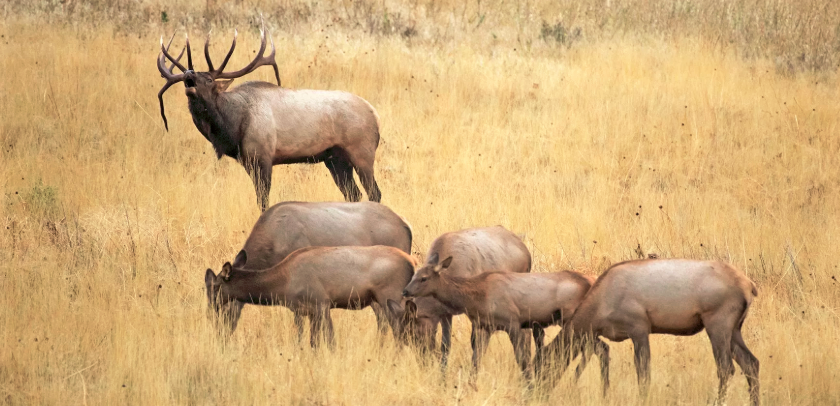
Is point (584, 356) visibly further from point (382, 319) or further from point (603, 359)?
point (382, 319)

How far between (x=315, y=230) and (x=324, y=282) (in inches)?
45.8

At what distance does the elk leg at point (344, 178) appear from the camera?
1212 centimetres

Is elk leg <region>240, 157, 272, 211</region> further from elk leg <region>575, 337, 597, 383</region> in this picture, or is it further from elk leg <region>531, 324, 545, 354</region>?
elk leg <region>575, 337, 597, 383</region>

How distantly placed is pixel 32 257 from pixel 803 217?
7917mm

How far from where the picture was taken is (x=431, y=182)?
43.3 feet

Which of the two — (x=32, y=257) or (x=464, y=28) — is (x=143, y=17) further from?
(x=32, y=257)

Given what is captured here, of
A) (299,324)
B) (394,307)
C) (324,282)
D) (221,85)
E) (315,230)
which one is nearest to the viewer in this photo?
(394,307)

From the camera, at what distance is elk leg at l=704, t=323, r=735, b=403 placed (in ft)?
22.9

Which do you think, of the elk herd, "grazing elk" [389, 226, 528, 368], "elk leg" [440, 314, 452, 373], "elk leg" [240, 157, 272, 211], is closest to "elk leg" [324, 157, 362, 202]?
"elk leg" [240, 157, 272, 211]

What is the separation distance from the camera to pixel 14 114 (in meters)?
14.1

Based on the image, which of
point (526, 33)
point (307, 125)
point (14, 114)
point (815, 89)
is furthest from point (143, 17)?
point (815, 89)

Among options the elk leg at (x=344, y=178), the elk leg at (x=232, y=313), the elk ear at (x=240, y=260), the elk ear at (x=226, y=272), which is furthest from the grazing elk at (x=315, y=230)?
the elk leg at (x=344, y=178)

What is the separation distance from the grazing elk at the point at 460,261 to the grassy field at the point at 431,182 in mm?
229

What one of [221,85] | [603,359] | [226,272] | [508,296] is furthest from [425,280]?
[221,85]
